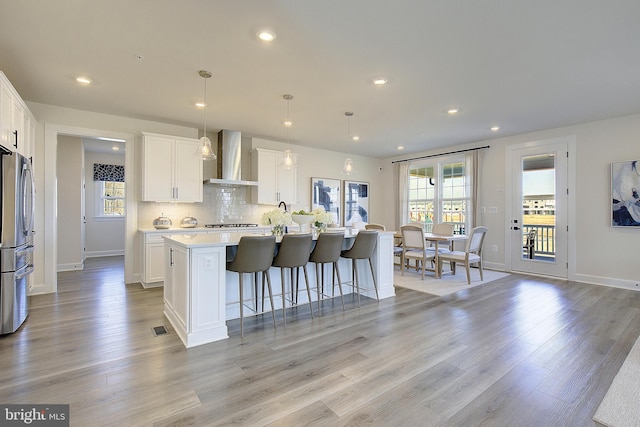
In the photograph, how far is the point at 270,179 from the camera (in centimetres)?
619

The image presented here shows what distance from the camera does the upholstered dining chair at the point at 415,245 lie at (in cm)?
537

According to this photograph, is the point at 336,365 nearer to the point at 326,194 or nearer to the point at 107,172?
the point at 326,194

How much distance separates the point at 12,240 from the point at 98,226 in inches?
225

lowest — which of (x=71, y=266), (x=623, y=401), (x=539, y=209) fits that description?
(x=623, y=401)

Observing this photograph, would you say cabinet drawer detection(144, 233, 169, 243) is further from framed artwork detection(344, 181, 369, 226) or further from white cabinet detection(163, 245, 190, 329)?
framed artwork detection(344, 181, 369, 226)

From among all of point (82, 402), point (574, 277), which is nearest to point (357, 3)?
point (82, 402)

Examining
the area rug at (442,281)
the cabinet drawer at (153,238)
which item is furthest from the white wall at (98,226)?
the area rug at (442,281)

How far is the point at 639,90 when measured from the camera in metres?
3.80

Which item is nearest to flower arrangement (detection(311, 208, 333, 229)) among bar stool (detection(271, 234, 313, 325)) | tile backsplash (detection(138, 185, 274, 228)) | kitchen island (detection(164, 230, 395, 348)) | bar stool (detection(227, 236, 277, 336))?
bar stool (detection(271, 234, 313, 325))

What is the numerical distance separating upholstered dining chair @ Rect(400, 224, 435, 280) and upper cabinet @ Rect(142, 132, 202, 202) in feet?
12.3

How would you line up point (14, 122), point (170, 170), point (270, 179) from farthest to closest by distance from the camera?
point (270, 179) < point (170, 170) < point (14, 122)

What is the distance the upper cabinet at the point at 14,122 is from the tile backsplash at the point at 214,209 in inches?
65.1

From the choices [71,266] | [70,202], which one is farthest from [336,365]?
[70,202]

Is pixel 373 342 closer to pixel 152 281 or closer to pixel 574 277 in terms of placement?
pixel 152 281
